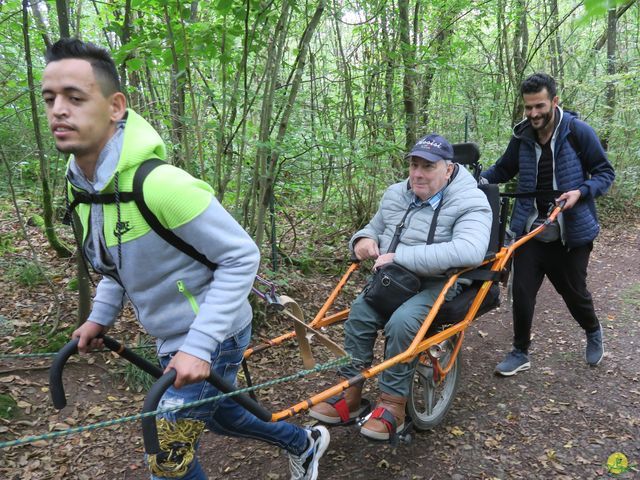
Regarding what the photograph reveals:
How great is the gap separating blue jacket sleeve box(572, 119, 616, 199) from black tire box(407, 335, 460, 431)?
1.62 metres

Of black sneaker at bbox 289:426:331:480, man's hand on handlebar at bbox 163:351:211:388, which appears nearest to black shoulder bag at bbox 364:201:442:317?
black sneaker at bbox 289:426:331:480

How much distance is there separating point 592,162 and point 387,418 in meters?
2.70

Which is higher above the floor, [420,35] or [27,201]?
[420,35]

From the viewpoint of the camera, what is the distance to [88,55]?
1701mm

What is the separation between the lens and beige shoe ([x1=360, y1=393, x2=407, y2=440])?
2668mm

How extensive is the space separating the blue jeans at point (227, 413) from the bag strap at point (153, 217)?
0.46m

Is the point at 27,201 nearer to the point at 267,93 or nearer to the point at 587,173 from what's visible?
the point at 267,93

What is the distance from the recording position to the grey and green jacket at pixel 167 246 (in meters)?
1.68

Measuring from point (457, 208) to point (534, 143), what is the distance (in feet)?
4.40

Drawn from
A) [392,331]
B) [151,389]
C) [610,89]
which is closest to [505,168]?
[392,331]

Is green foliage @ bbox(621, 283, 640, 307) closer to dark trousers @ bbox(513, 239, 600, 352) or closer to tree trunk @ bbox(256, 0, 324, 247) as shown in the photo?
dark trousers @ bbox(513, 239, 600, 352)

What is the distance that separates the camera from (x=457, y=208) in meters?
3.11

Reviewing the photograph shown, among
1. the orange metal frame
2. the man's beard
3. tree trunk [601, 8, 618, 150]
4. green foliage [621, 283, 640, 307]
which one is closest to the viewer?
the orange metal frame

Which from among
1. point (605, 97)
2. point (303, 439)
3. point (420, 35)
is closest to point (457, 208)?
point (303, 439)
